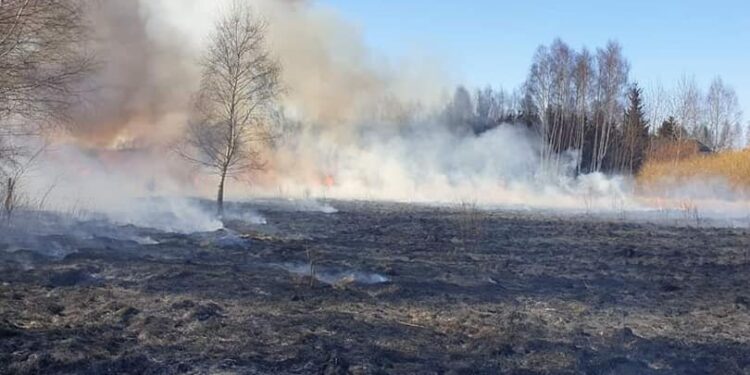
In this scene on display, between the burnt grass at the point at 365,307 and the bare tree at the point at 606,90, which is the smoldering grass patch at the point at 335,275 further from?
the bare tree at the point at 606,90

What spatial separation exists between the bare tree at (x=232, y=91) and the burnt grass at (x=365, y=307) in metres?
9.18

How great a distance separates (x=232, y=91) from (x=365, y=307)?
18.6 m

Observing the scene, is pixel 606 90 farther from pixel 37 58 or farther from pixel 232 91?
pixel 37 58

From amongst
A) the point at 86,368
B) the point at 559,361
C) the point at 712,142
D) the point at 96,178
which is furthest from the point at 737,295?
the point at 712,142

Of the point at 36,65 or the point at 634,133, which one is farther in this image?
the point at 634,133

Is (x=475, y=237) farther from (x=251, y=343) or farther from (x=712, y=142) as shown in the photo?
(x=712, y=142)

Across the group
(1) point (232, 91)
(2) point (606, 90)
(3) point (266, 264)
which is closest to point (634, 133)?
(2) point (606, 90)

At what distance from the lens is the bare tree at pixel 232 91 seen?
87.6 feet

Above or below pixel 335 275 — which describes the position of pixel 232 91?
above

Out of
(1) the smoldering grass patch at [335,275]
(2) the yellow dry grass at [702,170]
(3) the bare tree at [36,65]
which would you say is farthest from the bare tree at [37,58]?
(2) the yellow dry grass at [702,170]

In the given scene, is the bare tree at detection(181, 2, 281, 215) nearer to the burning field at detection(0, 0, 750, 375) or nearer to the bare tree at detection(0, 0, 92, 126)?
the burning field at detection(0, 0, 750, 375)

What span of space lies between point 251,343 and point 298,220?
18.1 meters

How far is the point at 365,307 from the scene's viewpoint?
9602mm

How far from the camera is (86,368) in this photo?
6406 mm
